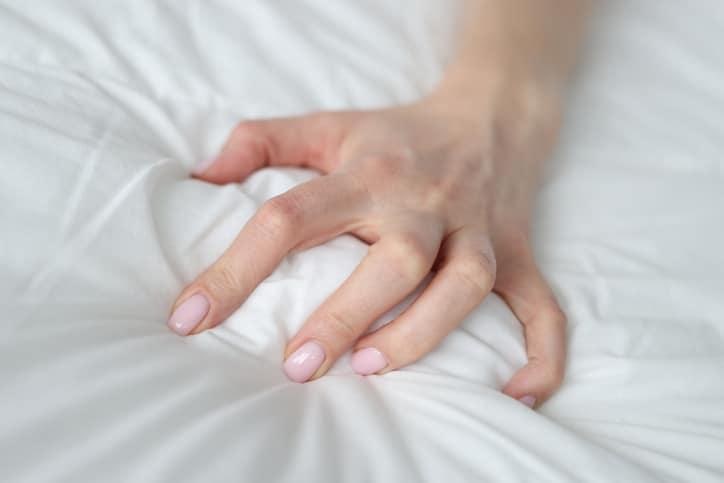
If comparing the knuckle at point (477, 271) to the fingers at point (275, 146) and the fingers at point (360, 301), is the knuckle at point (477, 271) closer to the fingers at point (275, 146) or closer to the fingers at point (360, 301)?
the fingers at point (360, 301)

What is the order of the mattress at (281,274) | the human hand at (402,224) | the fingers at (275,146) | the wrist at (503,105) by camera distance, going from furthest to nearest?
1. the wrist at (503,105)
2. the fingers at (275,146)
3. the human hand at (402,224)
4. the mattress at (281,274)

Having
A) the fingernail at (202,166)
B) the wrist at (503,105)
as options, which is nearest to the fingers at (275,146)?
the fingernail at (202,166)

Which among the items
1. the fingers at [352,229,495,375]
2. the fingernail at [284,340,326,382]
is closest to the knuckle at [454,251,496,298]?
the fingers at [352,229,495,375]

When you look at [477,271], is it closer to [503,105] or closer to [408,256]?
[408,256]

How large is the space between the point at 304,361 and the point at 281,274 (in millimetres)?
75

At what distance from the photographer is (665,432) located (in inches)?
25.0

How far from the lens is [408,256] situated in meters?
0.67

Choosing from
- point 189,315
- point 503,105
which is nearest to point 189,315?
point 189,315

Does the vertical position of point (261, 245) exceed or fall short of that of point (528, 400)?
it exceeds it

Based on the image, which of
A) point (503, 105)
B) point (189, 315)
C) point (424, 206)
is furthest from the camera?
point (503, 105)

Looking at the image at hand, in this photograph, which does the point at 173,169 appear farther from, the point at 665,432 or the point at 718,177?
the point at 718,177

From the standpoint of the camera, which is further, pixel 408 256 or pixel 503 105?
pixel 503 105

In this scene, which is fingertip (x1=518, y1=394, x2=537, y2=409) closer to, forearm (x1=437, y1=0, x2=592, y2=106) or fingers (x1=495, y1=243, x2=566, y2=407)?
Result: fingers (x1=495, y1=243, x2=566, y2=407)

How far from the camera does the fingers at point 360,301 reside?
2.05 ft
